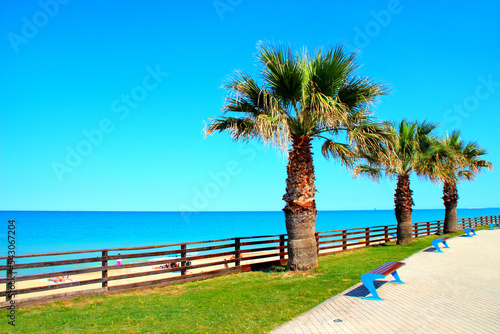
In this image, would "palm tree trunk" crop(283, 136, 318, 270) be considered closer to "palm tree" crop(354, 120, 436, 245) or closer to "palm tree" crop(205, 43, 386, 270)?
"palm tree" crop(205, 43, 386, 270)

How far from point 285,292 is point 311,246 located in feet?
9.48

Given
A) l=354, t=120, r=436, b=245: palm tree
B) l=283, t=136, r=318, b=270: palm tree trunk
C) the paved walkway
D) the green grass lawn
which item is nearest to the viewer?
the paved walkway

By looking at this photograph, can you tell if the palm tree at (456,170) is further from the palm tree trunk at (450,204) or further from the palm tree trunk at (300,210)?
the palm tree trunk at (300,210)

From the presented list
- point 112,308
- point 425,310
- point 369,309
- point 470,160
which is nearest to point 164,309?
point 112,308

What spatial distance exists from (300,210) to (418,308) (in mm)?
4511

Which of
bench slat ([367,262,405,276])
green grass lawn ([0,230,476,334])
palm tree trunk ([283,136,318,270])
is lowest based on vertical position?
green grass lawn ([0,230,476,334])

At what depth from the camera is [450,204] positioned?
25.7 metres

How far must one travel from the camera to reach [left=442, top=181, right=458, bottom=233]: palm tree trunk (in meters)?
25.7

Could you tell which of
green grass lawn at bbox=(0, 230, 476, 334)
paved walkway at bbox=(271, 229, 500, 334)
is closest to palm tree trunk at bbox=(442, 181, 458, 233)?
paved walkway at bbox=(271, 229, 500, 334)

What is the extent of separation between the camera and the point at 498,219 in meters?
44.5

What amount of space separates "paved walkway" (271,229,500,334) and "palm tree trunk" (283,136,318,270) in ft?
8.63

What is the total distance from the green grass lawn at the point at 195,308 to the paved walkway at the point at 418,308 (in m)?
0.49

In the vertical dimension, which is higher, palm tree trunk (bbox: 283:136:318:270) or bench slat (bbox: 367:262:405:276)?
palm tree trunk (bbox: 283:136:318:270)

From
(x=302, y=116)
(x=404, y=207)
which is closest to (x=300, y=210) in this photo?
(x=302, y=116)
